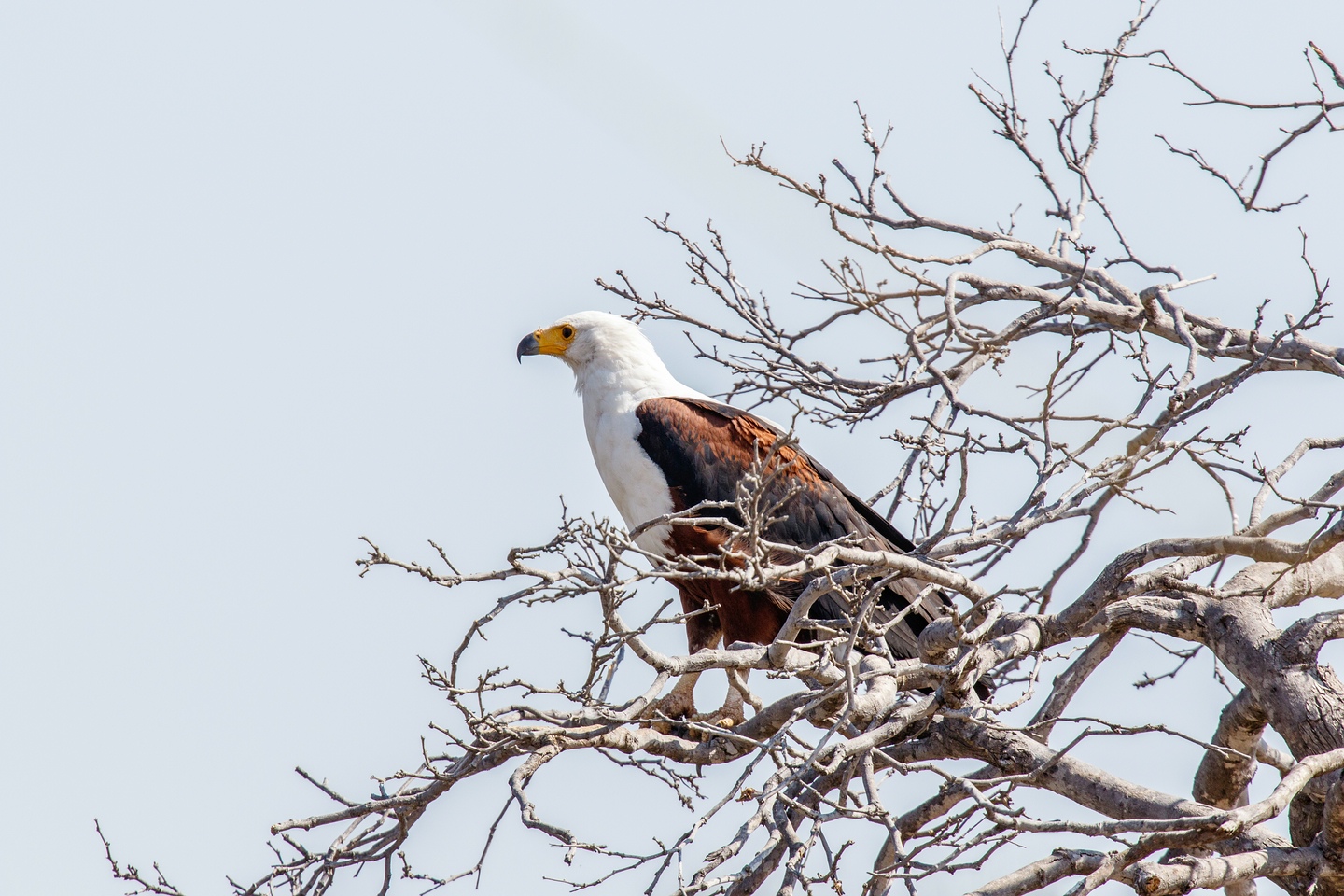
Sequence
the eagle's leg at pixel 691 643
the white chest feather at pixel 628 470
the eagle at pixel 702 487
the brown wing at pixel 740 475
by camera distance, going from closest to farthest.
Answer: the eagle's leg at pixel 691 643 < the eagle at pixel 702 487 < the brown wing at pixel 740 475 < the white chest feather at pixel 628 470

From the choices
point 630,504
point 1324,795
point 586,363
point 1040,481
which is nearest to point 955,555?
point 1040,481

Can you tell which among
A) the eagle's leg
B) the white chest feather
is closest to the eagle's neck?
the white chest feather

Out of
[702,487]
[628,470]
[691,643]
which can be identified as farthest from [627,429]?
[691,643]

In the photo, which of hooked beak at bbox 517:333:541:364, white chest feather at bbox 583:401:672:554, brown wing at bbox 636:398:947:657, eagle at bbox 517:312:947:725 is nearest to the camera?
eagle at bbox 517:312:947:725

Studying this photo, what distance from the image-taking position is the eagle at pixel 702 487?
5.36 m

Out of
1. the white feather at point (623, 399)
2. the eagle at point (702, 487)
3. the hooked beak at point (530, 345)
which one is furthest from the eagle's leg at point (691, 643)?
the hooked beak at point (530, 345)

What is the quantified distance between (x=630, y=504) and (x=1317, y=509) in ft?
9.10

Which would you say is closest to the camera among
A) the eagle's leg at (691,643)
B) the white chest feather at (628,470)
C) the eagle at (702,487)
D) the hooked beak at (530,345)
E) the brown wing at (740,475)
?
the eagle's leg at (691,643)

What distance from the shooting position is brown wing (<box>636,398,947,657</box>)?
5.53 metres

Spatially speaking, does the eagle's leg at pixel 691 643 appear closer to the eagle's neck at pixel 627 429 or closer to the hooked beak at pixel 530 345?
the eagle's neck at pixel 627 429

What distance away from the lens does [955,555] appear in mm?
4496

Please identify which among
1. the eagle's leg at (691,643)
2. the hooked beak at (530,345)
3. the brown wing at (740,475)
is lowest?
the eagle's leg at (691,643)

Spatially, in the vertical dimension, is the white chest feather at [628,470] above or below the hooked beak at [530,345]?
below

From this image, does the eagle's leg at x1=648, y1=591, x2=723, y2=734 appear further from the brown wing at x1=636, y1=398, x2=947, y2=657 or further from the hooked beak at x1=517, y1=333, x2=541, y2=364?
the hooked beak at x1=517, y1=333, x2=541, y2=364
